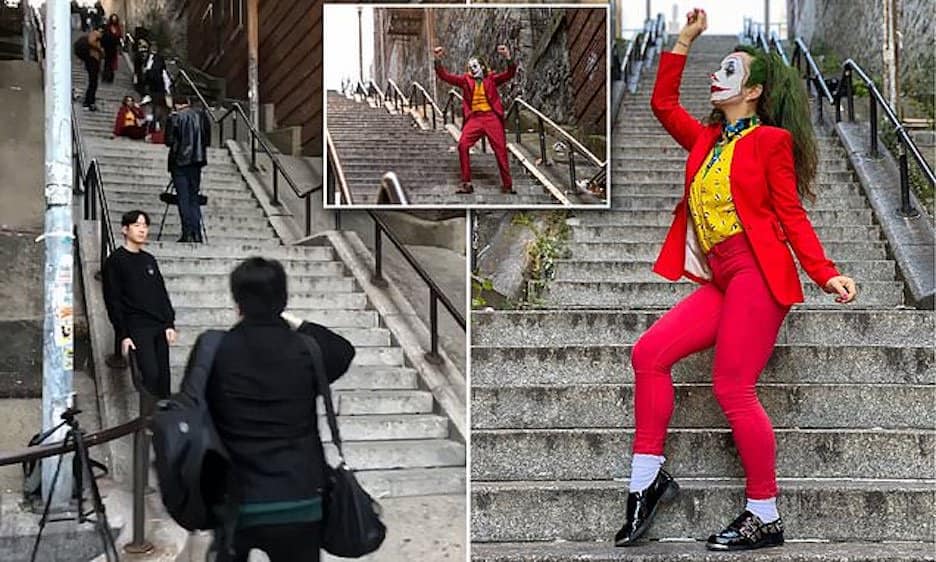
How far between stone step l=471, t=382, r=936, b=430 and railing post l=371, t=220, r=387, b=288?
1.88 m

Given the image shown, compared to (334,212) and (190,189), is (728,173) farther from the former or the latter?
(190,189)

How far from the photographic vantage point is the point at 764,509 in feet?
8.66

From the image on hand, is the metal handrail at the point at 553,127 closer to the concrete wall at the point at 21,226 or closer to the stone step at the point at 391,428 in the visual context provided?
the stone step at the point at 391,428

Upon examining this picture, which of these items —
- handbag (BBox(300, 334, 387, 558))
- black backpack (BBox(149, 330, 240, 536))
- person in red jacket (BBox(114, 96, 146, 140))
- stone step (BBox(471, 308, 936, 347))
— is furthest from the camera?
person in red jacket (BBox(114, 96, 146, 140))

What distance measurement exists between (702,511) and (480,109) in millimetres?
2160

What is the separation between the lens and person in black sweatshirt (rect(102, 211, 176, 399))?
3.83 m

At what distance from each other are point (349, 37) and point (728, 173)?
7.16 feet

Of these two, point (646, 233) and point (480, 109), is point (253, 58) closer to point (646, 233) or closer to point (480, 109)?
point (480, 109)

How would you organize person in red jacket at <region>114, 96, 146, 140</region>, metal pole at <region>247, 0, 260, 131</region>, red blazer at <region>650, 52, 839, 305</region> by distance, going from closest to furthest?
red blazer at <region>650, 52, 839, 305</region> → metal pole at <region>247, 0, 260, 131</region> → person in red jacket at <region>114, 96, 146, 140</region>

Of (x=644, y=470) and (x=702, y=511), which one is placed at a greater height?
(x=644, y=470)

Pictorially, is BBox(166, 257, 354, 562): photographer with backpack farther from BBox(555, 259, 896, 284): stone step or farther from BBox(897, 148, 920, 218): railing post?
BBox(897, 148, 920, 218): railing post

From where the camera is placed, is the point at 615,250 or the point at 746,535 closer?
the point at 746,535

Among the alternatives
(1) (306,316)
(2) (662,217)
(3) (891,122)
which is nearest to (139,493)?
(1) (306,316)

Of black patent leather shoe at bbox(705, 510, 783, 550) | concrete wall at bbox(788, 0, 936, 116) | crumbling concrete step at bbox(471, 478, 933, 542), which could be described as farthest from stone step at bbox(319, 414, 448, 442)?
concrete wall at bbox(788, 0, 936, 116)
